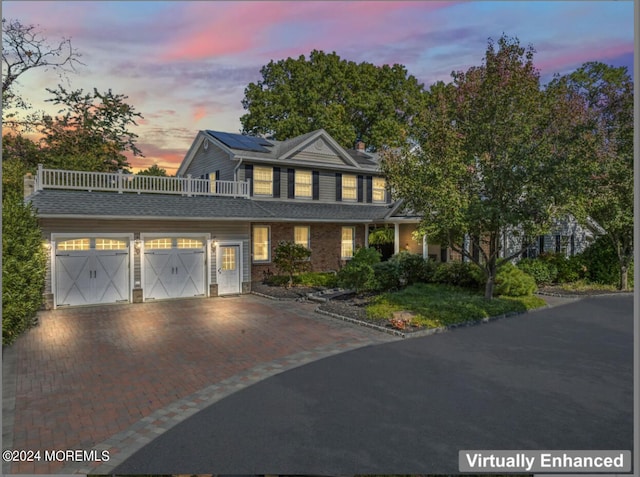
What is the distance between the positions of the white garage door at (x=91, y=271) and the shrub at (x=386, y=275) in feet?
32.5

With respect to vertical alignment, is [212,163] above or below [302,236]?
above

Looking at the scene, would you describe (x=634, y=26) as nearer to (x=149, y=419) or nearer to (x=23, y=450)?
(x=149, y=419)

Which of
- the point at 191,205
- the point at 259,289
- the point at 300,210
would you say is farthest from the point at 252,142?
the point at 259,289

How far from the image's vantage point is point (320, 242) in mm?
23266

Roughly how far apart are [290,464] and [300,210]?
17847 mm

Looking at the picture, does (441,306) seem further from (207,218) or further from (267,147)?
(267,147)

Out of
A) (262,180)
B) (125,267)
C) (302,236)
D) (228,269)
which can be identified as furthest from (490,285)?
(125,267)

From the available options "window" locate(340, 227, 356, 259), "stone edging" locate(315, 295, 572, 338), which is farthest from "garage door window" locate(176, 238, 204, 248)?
"window" locate(340, 227, 356, 259)

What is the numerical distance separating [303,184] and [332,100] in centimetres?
2380

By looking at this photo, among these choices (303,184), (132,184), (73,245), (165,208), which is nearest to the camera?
(73,245)

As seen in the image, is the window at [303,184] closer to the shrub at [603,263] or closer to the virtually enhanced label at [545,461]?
the shrub at [603,263]

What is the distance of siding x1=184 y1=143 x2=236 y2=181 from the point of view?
23.0 m

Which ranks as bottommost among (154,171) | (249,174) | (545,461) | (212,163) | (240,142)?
(545,461)

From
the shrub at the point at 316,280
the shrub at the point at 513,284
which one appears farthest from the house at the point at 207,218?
the shrub at the point at 513,284
